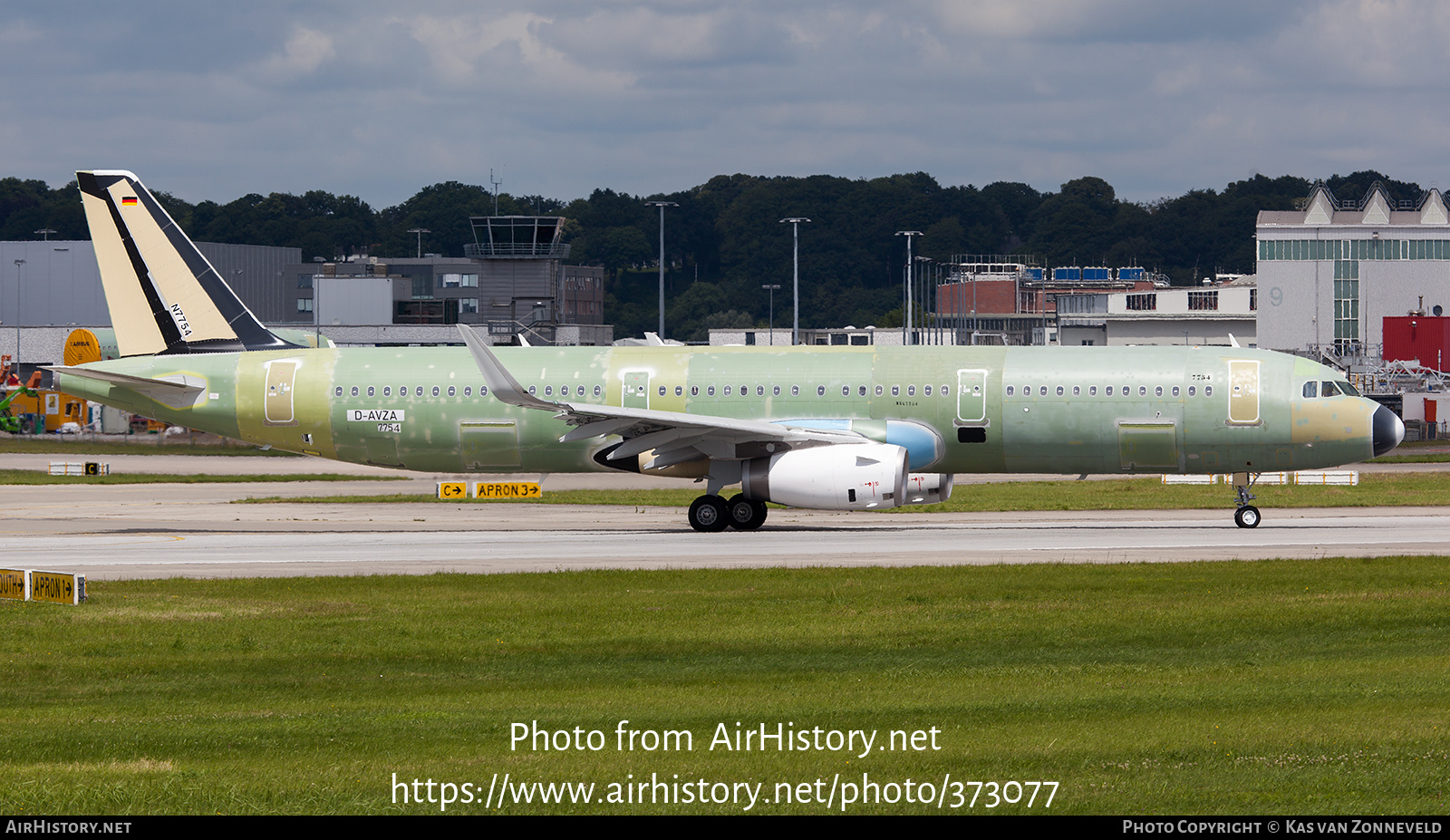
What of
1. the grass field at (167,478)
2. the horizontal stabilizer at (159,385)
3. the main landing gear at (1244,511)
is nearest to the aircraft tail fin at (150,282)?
the horizontal stabilizer at (159,385)

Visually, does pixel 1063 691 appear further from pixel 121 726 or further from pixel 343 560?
pixel 343 560

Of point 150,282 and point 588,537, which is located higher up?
point 150,282

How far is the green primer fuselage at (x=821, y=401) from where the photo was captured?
37.1 metres

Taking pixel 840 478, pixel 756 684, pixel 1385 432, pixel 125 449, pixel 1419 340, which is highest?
pixel 1419 340

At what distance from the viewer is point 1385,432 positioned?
3681 centimetres

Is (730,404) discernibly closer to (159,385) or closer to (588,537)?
(588,537)

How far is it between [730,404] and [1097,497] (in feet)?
54.6

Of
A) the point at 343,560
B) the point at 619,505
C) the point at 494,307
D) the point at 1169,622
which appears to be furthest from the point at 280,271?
the point at 1169,622

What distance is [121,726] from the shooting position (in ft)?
52.6

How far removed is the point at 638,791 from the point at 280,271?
168768 mm

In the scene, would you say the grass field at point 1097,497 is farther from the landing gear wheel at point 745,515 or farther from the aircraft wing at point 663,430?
the aircraft wing at point 663,430

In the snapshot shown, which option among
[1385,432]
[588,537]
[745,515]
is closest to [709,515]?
[745,515]

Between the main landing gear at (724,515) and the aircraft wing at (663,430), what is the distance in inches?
49.6

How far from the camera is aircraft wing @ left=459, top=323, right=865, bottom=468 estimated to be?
118 ft
